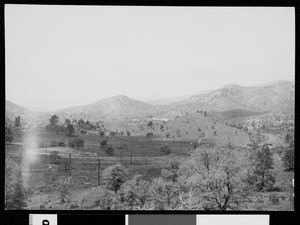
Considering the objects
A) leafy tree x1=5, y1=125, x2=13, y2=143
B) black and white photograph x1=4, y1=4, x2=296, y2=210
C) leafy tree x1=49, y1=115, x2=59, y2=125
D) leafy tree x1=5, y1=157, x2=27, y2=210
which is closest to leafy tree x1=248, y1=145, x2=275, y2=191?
black and white photograph x1=4, y1=4, x2=296, y2=210

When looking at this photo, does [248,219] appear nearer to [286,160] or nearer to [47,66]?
[286,160]

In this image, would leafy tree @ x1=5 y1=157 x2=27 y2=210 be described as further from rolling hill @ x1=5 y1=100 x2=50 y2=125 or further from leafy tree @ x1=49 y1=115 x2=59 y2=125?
leafy tree @ x1=49 y1=115 x2=59 y2=125

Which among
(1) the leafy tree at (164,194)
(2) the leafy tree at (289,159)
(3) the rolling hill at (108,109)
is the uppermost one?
(3) the rolling hill at (108,109)

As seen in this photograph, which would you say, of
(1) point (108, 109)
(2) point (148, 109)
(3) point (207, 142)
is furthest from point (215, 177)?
(1) point (108, 109)

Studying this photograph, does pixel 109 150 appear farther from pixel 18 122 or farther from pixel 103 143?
pixel 18 122

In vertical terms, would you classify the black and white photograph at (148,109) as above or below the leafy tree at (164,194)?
above

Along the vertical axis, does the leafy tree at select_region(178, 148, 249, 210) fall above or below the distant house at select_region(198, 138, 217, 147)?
below

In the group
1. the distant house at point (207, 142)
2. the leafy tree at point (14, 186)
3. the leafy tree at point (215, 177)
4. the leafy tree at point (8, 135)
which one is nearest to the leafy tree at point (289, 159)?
the leafy tree at point (215, 177)

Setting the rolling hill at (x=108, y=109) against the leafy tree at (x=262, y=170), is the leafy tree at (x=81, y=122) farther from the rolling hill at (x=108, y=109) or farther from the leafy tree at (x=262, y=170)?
the leafy tree at (x=262, y=170)
